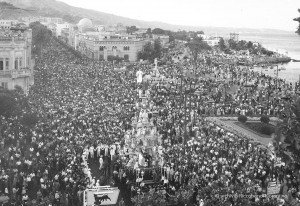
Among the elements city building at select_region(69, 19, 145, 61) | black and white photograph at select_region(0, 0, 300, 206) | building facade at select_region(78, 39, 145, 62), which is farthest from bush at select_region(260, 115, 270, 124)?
building facade at select_region(78, 39, 145, 62)

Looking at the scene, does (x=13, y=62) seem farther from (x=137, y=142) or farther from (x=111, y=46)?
(x=111, y=46)

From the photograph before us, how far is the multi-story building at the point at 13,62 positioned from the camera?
39.8m

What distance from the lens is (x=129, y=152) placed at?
76.9 ft

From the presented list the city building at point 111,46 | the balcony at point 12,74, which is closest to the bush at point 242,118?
the balcony at point 12,74

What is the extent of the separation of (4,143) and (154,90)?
71.5 ft

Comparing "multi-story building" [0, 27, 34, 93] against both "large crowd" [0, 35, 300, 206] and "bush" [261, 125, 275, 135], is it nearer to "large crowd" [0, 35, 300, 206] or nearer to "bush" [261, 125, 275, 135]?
"large crowd" [0, 35, 300, 206]

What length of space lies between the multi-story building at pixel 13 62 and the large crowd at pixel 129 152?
5.28 ft

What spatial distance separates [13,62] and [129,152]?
2040cm

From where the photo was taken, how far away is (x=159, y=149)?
23844mm

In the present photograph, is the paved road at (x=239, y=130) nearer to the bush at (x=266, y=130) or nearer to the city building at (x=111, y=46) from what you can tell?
the bush at (x=266, y=130)

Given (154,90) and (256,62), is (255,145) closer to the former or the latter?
(154,90)

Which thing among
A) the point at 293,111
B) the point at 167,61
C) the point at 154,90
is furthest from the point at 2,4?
the point at 293,111

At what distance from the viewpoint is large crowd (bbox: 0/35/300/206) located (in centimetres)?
1908

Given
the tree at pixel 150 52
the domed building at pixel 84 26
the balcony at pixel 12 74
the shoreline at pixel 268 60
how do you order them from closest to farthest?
the balcony at pixel 12 74, the tree at pixel 150 52, the domed building at pixel 84 26, the shoreline at pixel 268 60
